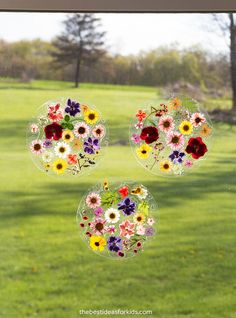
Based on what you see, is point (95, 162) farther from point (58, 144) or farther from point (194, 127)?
point (194, 127)

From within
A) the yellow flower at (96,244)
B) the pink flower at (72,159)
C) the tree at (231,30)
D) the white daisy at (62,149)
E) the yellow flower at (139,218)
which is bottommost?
the yellow flower at (96,244)

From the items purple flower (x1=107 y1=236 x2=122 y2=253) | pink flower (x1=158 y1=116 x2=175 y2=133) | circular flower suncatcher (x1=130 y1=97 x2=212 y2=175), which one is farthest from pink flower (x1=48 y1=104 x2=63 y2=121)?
purple flower (x1=107 y1=236 x2=122 y2=253)

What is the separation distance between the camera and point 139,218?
221 centimetres

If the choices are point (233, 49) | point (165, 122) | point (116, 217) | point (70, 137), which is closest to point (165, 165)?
point (165, 122)

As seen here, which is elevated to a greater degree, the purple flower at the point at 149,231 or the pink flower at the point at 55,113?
the pink flower at the point at 55,113

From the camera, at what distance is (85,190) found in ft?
7.25

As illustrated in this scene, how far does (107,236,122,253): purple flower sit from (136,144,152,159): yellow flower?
322 millimetres

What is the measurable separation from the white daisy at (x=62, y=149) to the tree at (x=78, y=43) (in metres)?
0.24

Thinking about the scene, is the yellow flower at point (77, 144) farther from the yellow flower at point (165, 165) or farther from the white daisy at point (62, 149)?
the yellow flower at point (165, 165)

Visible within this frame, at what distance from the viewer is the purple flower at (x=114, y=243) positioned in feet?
7.20

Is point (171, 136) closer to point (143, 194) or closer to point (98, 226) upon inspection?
point (143, 194)

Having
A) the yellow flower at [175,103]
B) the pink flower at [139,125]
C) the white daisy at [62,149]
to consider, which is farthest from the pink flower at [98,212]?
the yellow flower at [175,103]

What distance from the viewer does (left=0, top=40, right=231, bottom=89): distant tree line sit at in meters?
2.24

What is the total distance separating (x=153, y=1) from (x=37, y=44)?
1.54ft
